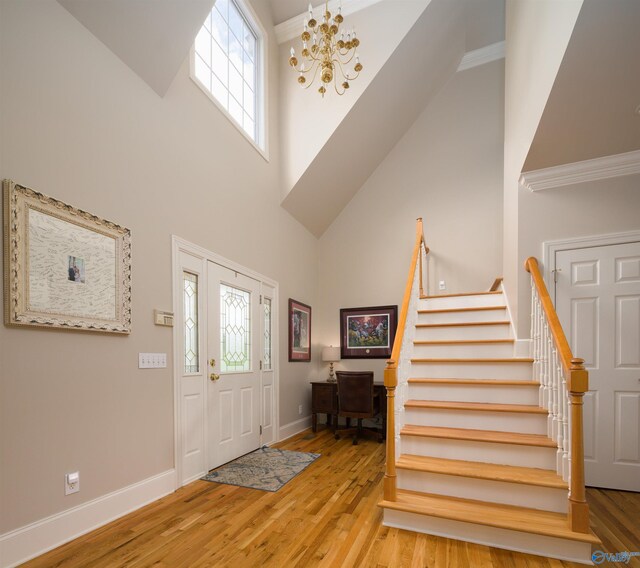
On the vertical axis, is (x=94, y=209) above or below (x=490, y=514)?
above

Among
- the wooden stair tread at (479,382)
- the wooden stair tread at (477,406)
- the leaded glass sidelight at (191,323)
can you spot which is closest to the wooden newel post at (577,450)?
the wooden stair tread at (477,406)

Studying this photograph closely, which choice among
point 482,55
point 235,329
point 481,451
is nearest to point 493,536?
point 481,451

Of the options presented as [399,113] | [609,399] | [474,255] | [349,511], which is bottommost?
[349,511]

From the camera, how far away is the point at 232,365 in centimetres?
410

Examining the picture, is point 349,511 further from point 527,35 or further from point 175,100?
point 527,35

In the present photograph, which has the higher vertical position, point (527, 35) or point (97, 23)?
point (527, 35)

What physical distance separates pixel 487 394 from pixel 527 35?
317cm

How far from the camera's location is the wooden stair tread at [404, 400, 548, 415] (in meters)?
2.90

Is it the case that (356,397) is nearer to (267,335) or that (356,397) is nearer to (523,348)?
(267,335)

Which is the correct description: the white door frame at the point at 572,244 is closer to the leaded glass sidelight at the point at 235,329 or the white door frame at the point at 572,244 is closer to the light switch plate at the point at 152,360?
the leaded glass sidelight at the point at 235,329

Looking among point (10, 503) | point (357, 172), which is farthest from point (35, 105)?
point (357, 172)

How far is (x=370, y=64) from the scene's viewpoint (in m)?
4.80

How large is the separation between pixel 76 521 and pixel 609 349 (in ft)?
14.0

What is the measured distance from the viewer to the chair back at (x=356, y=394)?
4844 mm
